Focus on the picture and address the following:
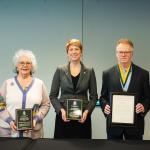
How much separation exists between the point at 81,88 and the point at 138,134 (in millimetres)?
649

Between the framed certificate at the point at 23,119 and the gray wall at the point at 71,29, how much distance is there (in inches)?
69.3

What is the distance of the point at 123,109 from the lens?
2402 mm

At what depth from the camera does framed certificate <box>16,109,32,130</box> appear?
2.43 metres

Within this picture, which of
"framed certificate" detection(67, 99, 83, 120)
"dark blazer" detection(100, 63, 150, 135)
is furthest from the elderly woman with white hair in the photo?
"dark blazer" detection(100, 63, 150, 135)

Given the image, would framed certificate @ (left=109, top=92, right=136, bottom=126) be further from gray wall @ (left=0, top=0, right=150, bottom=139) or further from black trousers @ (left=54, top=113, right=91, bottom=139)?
gray wall @ (left=0, top=0, right=150, bottom=139)

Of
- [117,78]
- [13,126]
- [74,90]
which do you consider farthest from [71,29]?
[13,126]

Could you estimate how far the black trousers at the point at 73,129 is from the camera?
9.05ft

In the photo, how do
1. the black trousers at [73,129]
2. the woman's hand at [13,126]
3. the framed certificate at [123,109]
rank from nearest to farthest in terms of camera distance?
the framed certificate at [123,109]
the woman's hand at [13,126]
the black trousers at [73,129]

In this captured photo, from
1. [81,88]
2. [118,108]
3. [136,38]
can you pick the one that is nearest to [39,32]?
[136,38]

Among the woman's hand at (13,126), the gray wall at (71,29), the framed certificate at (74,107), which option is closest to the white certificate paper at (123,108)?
the framed certificate at (74,107)

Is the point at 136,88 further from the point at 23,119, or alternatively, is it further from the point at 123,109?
the point at 23,119

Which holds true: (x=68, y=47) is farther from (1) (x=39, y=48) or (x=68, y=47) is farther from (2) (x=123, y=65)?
(1) (x=39, y=48)

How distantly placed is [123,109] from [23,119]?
2.70 feet

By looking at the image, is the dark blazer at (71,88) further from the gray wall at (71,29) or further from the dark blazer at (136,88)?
the gray wall at (71,29)
